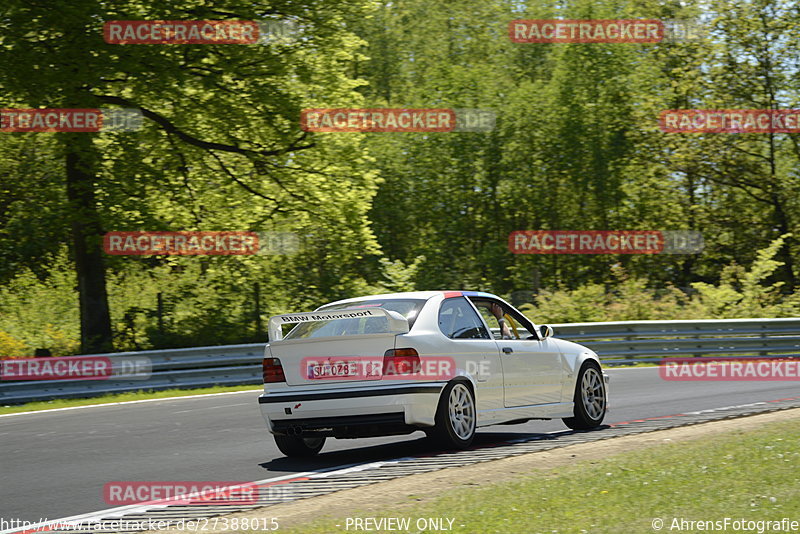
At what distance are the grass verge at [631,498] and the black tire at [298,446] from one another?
293cm

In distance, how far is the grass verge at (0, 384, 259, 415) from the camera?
17969mm

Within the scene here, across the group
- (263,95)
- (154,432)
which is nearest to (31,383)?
(154,432)

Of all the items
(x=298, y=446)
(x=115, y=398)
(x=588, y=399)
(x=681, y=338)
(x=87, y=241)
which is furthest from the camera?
(x=681, y=338)

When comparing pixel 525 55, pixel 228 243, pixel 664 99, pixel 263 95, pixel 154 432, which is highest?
pixel 525 55

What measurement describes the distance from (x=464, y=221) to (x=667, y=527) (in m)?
42.5

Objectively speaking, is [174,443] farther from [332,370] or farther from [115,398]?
[115,398]


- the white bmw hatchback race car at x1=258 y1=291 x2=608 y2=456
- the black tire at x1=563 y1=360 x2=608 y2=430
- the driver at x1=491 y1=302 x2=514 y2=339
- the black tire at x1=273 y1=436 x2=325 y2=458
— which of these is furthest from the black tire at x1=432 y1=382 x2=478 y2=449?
the black tire at x1=563 y1=360 x2=608 y2=430

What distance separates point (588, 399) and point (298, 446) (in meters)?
3.44

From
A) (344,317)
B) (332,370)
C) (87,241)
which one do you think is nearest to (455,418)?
(332,370)

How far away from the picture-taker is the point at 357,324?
10070 mm

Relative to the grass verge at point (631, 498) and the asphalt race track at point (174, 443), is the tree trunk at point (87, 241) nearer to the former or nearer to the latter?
the asphalt race track at point (174, 443)

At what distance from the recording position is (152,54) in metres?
23.2

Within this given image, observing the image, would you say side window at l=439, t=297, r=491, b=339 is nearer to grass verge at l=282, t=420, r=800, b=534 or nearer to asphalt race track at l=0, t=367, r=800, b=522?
asphalt race track at l=0, t=367, r=800, b=522

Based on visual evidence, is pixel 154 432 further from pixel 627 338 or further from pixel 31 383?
pixel 627 338
